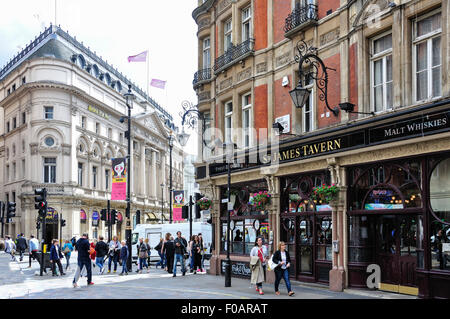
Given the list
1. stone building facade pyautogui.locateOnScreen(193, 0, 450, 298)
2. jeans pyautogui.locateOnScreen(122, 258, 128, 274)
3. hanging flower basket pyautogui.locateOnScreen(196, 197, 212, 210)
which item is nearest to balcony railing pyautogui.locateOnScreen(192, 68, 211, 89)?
stone building facade pyautogui.locateOnScreen(193, 0, 450, 298)

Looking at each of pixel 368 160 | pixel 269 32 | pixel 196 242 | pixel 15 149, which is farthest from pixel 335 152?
pixel 15 149

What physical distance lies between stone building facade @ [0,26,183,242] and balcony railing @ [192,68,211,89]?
2774cm

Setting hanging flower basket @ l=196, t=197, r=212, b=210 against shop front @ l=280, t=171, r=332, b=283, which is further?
hanging flower basket @ l=196, t=197, r=212, b=210

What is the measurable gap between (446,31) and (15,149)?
54.6 m

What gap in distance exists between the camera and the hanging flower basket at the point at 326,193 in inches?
639

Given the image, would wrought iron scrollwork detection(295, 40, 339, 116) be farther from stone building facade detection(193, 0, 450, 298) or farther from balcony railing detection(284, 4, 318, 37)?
balcony railing detection(284, 4, 318, 37)

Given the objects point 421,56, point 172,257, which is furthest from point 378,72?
point 172,257

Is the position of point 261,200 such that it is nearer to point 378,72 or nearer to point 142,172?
point 378,72

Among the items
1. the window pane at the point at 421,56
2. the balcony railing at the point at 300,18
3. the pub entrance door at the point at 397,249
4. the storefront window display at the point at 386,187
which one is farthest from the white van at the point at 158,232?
the window pane at the point at 421,56

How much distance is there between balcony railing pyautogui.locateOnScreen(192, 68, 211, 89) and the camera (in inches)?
992

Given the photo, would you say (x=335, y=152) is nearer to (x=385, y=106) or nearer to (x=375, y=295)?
(x=385, y=106)

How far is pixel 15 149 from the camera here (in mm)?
59750

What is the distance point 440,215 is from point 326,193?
12.3 ft

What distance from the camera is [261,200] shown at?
1981 centimetres
